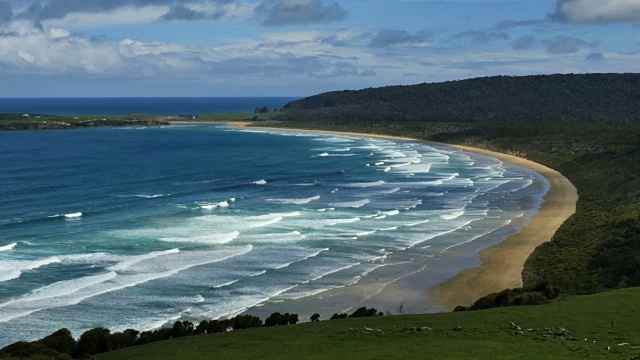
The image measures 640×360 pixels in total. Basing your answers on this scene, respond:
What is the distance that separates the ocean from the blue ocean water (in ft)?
0.48

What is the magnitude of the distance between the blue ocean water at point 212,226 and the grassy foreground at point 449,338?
9.16 m

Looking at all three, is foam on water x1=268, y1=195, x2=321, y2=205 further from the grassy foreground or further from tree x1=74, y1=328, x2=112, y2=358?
tree x1=74, y1=328, x2=112, y2=358

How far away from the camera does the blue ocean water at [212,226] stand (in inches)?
1564

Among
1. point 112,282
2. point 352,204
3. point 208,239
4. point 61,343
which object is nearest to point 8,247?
point 112,282

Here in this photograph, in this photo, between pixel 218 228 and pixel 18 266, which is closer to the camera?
pixel 18 266

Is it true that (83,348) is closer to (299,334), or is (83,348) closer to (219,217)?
(299,334)

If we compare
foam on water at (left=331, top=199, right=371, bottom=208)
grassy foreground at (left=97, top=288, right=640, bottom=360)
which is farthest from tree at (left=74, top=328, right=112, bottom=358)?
foam on water at (left=331, top=199, right=371, bottom=208)

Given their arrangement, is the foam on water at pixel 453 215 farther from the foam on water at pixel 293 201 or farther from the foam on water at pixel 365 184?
the foam on water at pixel 365 184

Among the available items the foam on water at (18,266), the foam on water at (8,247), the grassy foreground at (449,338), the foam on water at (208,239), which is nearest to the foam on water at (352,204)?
the foam on water at (208,239)

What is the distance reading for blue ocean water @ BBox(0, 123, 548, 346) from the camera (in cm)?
3972

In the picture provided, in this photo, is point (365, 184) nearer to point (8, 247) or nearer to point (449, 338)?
point (8, 247)

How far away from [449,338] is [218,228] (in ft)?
118

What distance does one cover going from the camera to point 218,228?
195 ft

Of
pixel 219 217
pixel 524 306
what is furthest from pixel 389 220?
pixel 524 306
